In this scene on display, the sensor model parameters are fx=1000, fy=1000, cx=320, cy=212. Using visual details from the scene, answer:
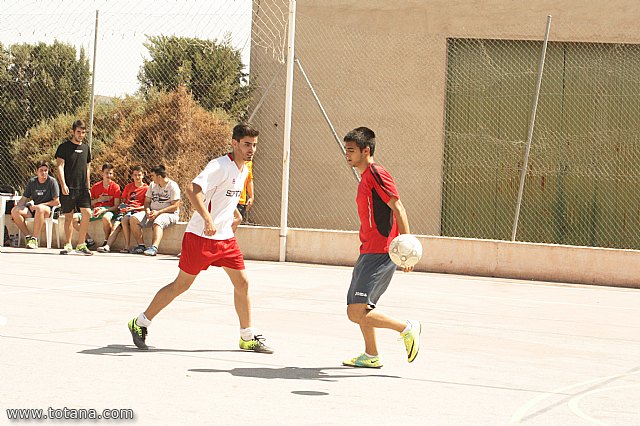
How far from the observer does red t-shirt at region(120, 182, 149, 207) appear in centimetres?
1628

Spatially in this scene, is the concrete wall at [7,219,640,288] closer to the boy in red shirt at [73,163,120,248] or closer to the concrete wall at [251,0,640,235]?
the boy in red shirt at [73,163,120,248]

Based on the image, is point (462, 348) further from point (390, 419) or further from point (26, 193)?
point (26, 193)

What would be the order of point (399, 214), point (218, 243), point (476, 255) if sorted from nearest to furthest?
point (399, 214) < point (218, 243) < point (476, 255)

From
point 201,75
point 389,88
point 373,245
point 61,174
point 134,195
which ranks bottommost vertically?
point 373,245

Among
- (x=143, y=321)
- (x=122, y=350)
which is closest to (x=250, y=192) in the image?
(x=143, y=321)

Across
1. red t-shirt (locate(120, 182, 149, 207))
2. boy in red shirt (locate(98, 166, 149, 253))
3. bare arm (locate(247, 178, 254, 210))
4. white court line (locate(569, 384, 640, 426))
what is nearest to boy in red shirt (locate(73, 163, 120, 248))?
boy in red shirt (locate(98, 166, 149, 253))

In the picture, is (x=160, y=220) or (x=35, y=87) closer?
(x=160, y=220)

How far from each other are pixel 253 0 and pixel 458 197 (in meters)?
6.07

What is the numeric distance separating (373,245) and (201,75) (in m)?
14.4

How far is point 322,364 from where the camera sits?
6.96 m

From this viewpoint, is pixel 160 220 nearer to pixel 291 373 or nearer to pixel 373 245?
pixel 373 245

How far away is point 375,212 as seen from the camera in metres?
6.81

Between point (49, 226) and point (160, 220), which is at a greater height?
point (160, 220)

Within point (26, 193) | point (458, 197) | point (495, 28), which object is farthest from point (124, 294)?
point (495, 28)
